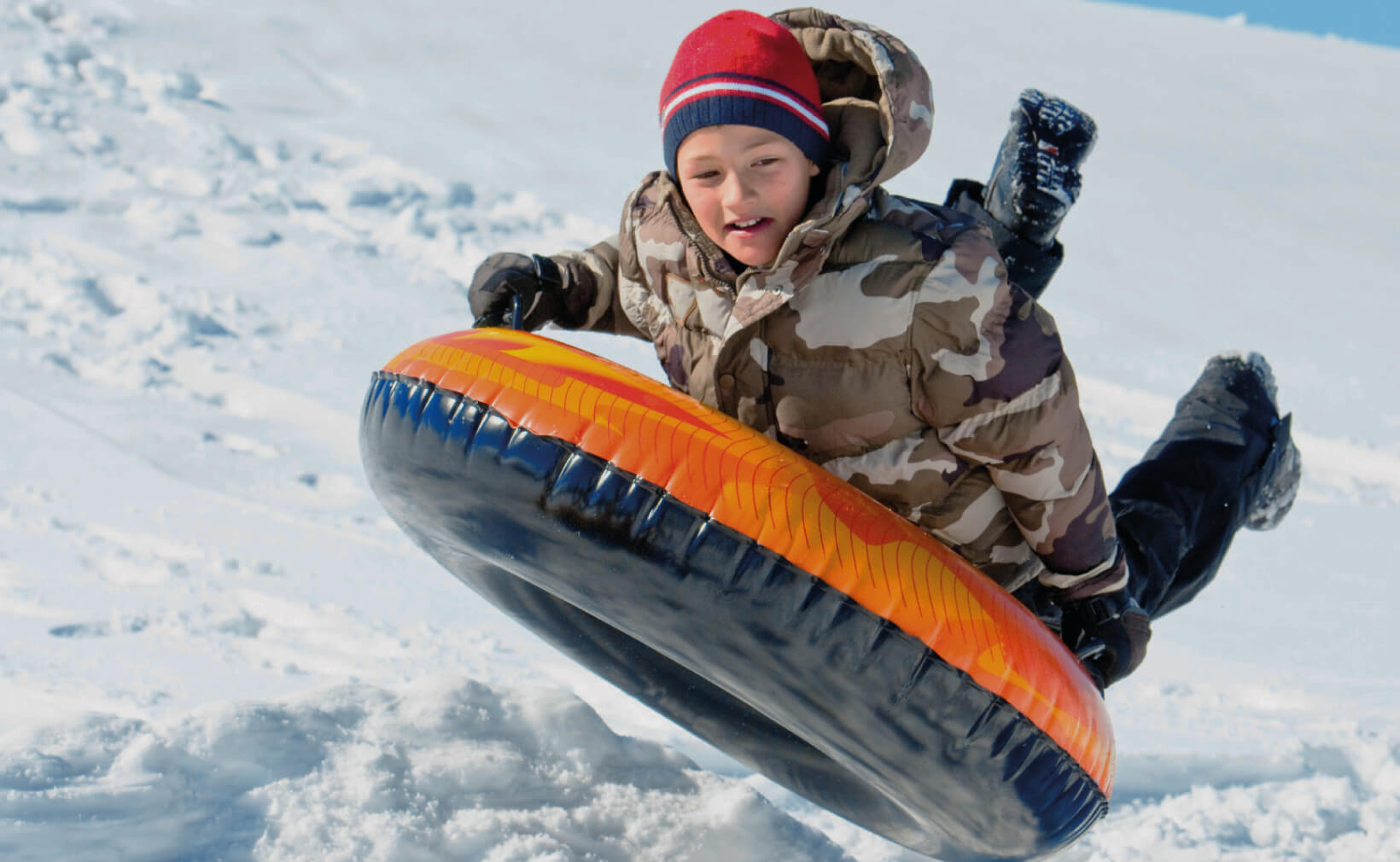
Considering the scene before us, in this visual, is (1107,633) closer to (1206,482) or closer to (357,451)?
(1206,482)

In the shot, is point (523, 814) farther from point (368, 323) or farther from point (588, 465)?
point (368, 323)

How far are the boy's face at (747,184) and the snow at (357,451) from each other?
39.6 inches

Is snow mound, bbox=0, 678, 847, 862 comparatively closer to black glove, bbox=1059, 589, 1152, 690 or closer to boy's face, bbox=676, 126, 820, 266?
black glove, bbox=1059, 589, 1152, 690

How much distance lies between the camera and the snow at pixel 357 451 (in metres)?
1.93

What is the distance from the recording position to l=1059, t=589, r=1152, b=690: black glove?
1.84 m

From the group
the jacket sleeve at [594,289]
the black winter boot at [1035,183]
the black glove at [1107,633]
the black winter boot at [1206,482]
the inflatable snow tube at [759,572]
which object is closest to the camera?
the inflatable snow tube at [759,572]

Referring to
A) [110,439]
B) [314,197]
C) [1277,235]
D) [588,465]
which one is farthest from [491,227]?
[1277,235]

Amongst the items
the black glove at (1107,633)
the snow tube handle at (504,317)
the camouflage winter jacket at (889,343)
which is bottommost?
the black glove at (1107,633)

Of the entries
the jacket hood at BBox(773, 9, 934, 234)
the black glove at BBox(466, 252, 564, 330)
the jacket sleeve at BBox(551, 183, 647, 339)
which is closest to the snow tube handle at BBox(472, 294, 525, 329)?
the black glove at BBox(466, 252, 564, 330)

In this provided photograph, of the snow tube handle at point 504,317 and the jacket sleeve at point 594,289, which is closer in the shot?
the snow tube handle at point 504,317

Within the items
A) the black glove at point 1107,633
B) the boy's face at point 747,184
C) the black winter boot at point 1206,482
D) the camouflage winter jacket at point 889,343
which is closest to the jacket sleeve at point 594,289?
the camouflage winter jacket at point 889,343

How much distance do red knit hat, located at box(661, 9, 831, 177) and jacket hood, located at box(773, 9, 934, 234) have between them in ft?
0.14

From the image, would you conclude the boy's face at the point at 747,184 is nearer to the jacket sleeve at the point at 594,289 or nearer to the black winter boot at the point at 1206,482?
the jacket sleeve at the point at 594,289

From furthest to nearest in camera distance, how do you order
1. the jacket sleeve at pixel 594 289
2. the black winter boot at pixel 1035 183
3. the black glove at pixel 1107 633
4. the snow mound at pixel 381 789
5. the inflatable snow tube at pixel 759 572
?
the black winter boot at pixel 1035 183 < the jacket sleeve at pixel 594 289 < the black glove at pixel 1107 633 < the snow mound at pixel 381 789 < the inflatable snow tube at pixel 759 572
